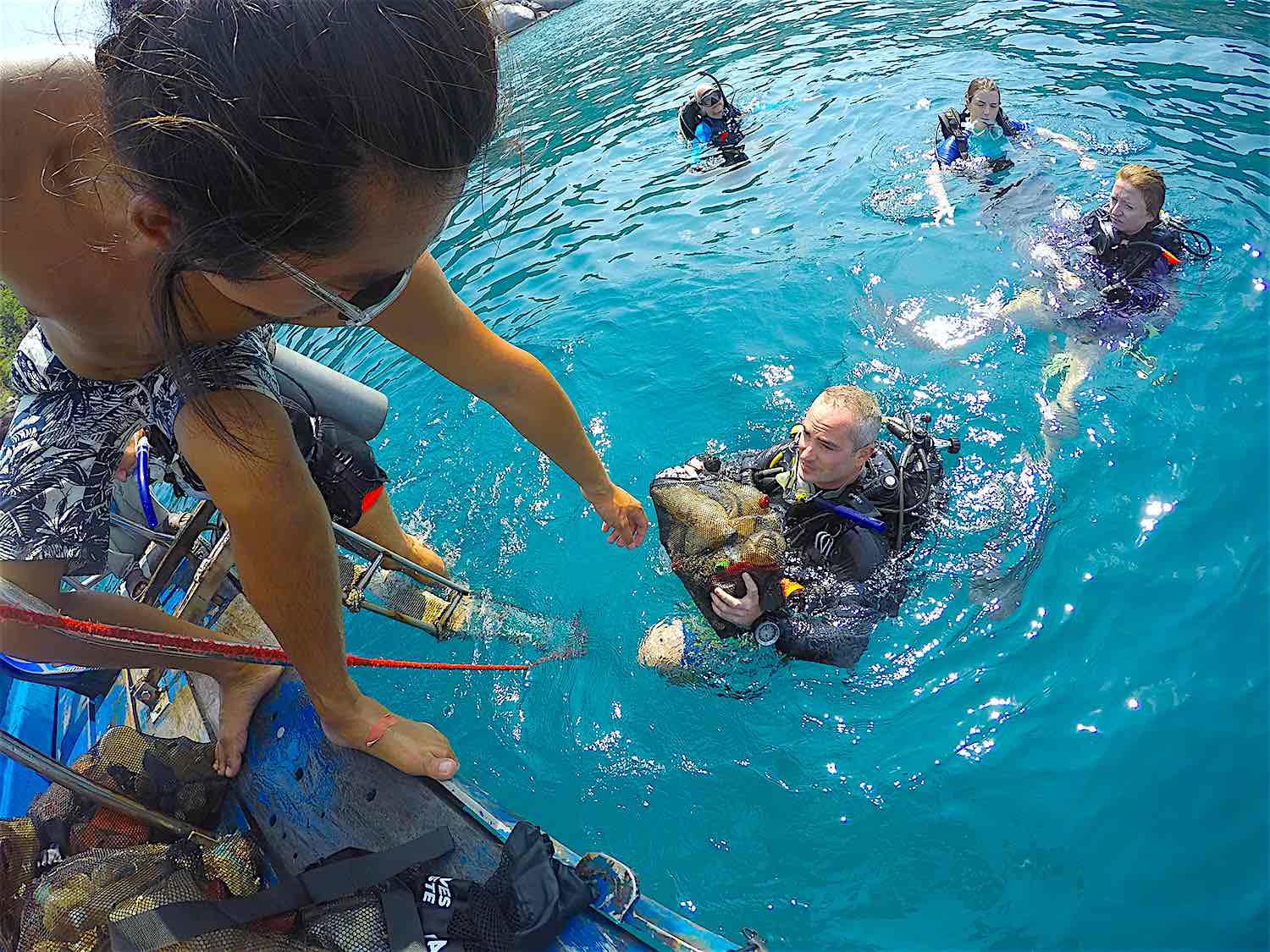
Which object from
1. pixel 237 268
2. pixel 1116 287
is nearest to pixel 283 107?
pixel 237 268

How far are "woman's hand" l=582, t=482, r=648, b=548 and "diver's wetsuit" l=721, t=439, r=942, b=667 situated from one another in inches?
29.9

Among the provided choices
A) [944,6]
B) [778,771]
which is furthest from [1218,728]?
[944,6]

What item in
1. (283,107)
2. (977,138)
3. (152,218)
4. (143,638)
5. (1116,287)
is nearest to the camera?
(283,107)

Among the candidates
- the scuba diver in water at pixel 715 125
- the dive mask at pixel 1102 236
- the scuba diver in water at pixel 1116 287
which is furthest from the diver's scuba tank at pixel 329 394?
the scuba diver in water at pixel 715 125

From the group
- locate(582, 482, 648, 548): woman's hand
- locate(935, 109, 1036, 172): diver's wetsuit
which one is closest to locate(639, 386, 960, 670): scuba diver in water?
locate(582, 482, 648, 548): woman's hand

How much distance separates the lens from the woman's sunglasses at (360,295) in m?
1.32

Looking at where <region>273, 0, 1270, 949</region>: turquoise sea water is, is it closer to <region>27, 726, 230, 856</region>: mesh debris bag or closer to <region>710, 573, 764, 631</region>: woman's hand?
<region>710, 573, 764, 631</region>: woman's hand

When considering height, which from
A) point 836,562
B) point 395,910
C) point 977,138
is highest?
point 395,910

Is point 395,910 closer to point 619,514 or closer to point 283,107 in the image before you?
point 619,514

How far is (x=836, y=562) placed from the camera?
366 cm

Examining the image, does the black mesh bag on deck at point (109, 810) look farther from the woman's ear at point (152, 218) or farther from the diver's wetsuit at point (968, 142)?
the diver's wetsuit at point (968, 142)

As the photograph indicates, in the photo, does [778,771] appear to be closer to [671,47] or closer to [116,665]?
[116,665]

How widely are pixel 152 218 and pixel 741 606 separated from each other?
96.6 inches

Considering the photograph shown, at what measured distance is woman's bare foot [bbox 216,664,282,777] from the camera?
8.58ft
